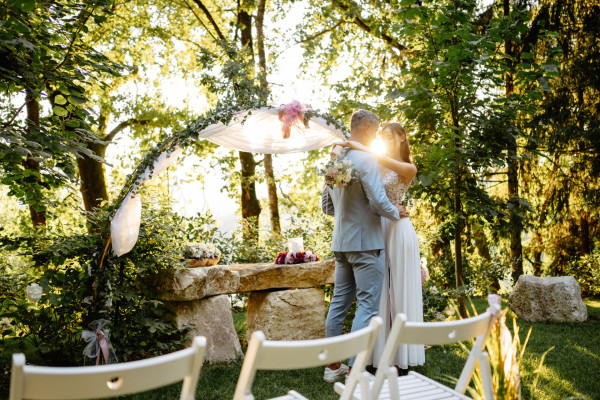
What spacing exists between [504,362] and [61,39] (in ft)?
13.7

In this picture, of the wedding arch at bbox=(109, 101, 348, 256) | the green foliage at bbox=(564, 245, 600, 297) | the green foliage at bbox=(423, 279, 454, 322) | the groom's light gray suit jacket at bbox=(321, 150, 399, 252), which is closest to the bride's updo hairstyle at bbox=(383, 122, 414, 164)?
the groom's light gray suit jacket at bbox=(321, 150, 399, 252)

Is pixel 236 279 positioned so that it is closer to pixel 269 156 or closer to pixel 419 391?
pixel 419 391

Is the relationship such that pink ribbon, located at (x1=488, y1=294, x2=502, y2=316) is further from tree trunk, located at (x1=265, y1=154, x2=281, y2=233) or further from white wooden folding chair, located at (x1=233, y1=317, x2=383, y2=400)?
tree trunk, located at (x1=265, y1=154, x2=281, y2=233)

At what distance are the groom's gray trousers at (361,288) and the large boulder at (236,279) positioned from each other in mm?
1415

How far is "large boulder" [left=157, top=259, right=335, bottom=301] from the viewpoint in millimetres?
4879

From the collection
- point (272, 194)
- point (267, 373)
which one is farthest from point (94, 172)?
point (267, 373)

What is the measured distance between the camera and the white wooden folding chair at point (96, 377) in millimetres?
1391

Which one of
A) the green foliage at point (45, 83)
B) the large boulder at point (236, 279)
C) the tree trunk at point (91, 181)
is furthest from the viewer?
the tree trunk at point (91, 181)

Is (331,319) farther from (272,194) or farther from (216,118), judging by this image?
(272,194)

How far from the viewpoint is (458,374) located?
436cm

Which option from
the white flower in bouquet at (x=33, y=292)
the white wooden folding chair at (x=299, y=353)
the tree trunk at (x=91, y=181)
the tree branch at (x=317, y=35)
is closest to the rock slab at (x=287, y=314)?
the white flower in bouquet at (x=33, y=292)

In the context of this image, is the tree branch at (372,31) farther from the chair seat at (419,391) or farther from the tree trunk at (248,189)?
the chair seat at (419,391)

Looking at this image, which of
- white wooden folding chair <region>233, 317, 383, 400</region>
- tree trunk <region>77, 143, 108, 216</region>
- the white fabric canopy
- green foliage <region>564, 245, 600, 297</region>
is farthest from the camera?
tree trunk <region>77, 143, 108, 216</region>

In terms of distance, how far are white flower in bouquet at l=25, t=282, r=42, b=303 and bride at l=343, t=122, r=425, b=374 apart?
289cm
